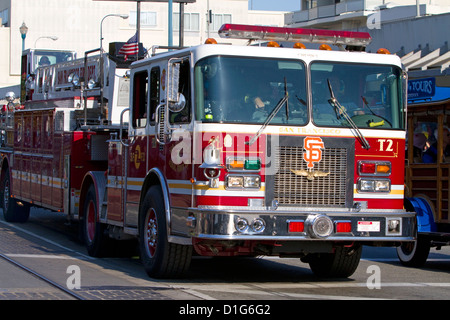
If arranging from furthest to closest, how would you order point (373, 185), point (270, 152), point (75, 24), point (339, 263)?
point (75, 24) < point (339, 263) < point (373, 185) < point (270, 152)

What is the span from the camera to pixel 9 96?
19953mm

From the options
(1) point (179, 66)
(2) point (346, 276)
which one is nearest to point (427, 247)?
(2) point (346, 276)

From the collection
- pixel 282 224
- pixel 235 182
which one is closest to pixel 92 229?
pixel 235 182

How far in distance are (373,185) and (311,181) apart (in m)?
0.81

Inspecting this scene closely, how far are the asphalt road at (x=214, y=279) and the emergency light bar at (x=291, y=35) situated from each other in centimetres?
308

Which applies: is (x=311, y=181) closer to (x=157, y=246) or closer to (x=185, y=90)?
(x=185, y=90)

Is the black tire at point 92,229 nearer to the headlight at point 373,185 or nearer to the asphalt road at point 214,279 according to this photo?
the asphalt road at point 214,279

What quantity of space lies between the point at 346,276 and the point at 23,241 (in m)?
6.19

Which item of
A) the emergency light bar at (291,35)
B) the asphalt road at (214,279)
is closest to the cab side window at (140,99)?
the emergency light bar at (291,35)

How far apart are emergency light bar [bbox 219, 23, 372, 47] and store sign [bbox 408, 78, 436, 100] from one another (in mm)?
2402

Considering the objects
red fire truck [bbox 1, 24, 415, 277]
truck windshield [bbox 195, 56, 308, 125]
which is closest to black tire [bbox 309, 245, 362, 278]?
red fire truck [bbox 1, 24, 415, 277]

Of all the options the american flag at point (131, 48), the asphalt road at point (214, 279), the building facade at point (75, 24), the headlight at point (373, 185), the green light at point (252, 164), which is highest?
the building facade at point (75, 24)

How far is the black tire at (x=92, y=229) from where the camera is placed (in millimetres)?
12836

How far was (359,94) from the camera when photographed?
398 inches
